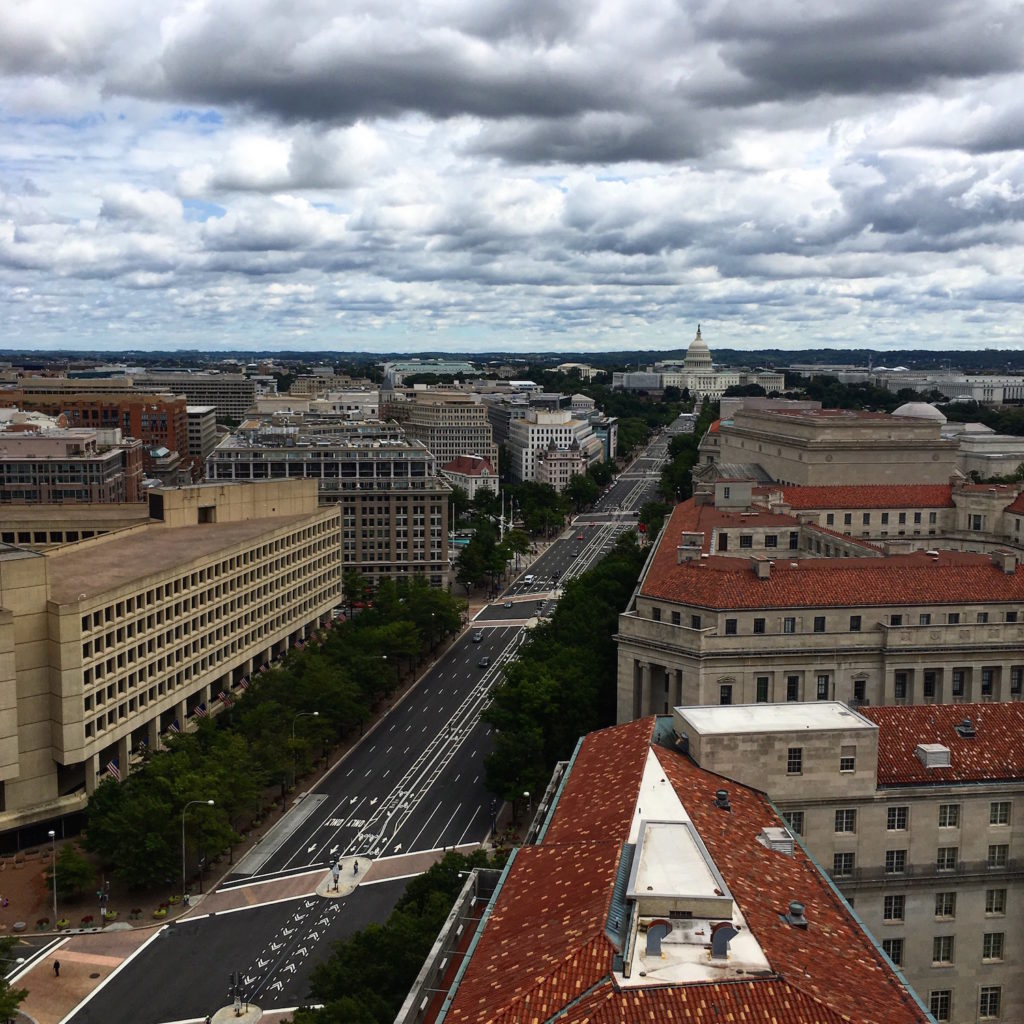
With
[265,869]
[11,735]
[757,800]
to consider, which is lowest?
[265,869]

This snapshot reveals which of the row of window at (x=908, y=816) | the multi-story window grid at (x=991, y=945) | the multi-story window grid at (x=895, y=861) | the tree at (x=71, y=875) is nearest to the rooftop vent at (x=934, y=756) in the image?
the row of window at (x=908, y=816)

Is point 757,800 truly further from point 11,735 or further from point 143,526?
point 143,526

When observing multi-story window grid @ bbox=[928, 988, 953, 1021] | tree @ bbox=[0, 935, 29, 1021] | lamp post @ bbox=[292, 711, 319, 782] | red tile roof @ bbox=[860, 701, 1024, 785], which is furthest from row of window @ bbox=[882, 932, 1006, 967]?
lamp post @ bbox=[292, 711, 319, 782]

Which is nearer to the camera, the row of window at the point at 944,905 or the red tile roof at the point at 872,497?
the row of window at the point at 944,905

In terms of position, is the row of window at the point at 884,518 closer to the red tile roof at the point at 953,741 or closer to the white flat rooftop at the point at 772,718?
the red tile roof at the point at 953,741

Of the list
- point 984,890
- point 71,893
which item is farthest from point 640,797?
point 71,893

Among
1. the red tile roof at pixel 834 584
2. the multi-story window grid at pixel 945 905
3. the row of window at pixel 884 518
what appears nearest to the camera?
the multi-story window grid at pixel 945 905

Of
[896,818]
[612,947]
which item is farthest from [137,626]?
[612,947]
